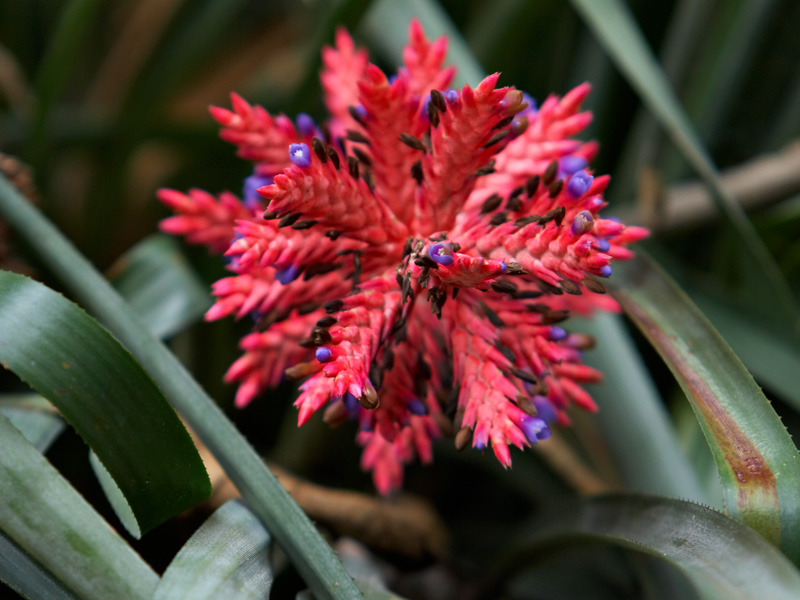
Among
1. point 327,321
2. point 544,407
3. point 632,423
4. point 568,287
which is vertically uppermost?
point 327,321

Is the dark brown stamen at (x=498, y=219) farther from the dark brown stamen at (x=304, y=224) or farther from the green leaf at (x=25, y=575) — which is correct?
the green leaf at (x=25, y=575)

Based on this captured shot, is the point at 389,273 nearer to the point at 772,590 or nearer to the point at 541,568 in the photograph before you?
the point at 772,590

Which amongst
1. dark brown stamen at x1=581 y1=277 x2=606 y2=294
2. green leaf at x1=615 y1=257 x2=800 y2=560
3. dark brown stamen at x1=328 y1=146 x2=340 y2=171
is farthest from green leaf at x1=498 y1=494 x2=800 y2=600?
dark brown stamen at x1=328 y1=146 x2=340 y2=171

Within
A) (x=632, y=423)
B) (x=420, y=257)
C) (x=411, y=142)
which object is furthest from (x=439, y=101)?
(x=632, y=423)

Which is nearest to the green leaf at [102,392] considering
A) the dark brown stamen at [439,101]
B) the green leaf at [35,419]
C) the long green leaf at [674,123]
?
the green leaf at [35,419]

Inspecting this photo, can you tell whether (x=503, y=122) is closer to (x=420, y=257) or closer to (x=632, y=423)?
(x=420, y=257)

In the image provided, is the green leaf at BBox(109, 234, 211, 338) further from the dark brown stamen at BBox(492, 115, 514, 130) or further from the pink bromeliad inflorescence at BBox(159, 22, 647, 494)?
the dark brown stamen at BBox(492, 115, 514, 130)
